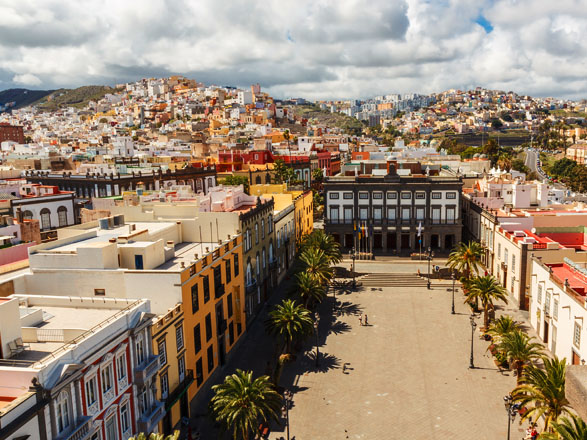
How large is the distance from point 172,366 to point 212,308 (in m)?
6.91

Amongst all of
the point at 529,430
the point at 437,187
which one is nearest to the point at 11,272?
the point at 529,430

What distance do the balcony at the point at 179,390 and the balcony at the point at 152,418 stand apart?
795mm

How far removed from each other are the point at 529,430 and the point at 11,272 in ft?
115

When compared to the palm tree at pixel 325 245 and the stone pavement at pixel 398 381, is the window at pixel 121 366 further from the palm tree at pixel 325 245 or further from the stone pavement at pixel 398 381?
the palm tree at pixel 325 245

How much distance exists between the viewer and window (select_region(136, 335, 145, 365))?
82.7 ft

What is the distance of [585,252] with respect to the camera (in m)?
46.6

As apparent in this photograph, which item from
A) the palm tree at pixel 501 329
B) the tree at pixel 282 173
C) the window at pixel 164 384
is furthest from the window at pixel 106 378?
the tree at pixel 282 173

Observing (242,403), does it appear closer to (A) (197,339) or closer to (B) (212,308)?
(A) (197,339)

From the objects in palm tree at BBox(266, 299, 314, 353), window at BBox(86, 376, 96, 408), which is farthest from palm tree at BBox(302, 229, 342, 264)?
window at BBox(86, 376, 96, 408)

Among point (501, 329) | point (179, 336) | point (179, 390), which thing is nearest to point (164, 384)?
point (179, 390)

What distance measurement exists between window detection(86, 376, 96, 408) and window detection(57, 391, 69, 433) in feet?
3.84

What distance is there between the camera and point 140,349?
25.5 meters

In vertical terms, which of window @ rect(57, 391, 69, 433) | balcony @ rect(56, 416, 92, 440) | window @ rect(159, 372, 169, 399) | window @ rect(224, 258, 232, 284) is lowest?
window @ rect(159, 372, 169, 399)

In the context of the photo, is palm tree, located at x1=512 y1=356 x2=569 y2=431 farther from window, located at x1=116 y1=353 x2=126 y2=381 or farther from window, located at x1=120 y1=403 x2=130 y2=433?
window, located at x1=116 y1=353 x2=126 y2=381
